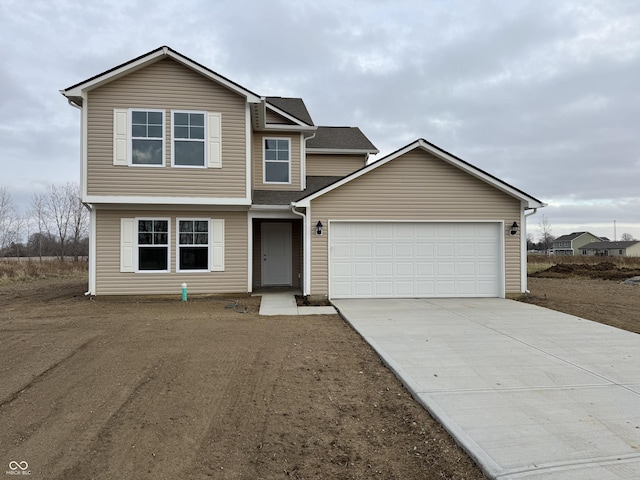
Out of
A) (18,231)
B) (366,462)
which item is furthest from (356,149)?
(18,231)

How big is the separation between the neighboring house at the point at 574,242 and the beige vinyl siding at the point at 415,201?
3621 inches

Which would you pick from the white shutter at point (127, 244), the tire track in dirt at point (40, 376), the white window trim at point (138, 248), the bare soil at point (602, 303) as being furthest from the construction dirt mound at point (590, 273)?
the tire track in dirt at point (40, 376)

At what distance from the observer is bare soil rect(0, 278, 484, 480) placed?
3.22 m

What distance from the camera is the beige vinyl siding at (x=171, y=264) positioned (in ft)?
37.6

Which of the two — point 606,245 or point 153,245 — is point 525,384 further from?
point 606,245

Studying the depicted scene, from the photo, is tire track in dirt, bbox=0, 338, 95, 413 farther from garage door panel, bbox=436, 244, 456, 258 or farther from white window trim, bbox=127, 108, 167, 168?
garage door panel, bbox=436, 244, 456, 258

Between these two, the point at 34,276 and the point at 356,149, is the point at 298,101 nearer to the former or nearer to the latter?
the point at 356,149

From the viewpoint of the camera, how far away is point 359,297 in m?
11.5

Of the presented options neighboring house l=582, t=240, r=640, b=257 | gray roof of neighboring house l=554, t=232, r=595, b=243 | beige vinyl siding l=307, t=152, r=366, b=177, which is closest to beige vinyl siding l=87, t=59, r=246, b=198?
beige vinyl siding l=307, t=152, r=366, b=177

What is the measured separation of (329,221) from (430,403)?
754cm

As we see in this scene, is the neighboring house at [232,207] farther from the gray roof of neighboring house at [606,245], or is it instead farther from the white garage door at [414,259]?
the gray roof of neighboring house at [606,245]

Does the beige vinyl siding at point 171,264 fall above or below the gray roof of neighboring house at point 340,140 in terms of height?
below

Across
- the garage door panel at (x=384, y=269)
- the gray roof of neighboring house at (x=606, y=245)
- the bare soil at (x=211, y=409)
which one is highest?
the gray roof of neighboring house at (x=606, y=245)

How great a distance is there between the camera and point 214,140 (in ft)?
37.9
